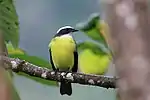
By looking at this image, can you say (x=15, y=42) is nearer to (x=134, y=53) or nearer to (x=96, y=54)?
(x=96, y=54)

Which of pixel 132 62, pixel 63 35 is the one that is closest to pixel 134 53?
pixel 132 62

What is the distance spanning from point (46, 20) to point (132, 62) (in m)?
1.10

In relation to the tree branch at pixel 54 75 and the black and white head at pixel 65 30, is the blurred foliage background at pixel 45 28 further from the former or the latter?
the tree branch at pixel 54 75

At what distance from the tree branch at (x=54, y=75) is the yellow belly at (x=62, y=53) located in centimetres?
39

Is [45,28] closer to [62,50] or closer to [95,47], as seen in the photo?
[62,50]

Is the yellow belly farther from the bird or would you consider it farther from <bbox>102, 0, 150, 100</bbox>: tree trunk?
<bbox>102, 0, 150, 100</bbox>: tree trunk

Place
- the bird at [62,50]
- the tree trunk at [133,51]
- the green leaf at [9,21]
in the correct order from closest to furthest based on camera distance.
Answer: the tree trunk at [133,51], the green leaf at [9,21], the bird at [62,50]

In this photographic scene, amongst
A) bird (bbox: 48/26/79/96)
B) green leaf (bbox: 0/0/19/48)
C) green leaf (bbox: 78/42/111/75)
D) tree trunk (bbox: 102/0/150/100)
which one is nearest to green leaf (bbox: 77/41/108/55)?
green leaf (bbox: 78/42/111/75)

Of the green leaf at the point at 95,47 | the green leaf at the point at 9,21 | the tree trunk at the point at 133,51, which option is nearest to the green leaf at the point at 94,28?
the green leaf at the point at 95,47

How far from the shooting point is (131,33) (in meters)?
0.18

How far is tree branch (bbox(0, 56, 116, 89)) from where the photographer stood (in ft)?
2.37

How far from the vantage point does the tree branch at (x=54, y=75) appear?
72cm

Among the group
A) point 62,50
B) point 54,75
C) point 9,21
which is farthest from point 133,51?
point 62,50

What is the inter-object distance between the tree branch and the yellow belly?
1.29 ft
